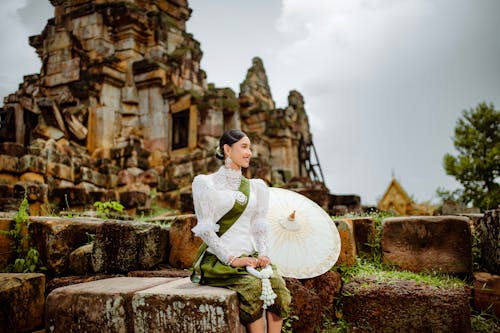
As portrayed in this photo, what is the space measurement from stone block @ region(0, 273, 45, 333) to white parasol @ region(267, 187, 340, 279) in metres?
2.07

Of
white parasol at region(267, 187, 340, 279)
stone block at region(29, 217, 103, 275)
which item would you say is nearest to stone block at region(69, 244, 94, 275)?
stone block at region(29, 217, 103, 275)

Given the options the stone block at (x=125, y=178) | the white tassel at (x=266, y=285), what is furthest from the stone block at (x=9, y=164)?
the white tassel at (x=266, y=285)

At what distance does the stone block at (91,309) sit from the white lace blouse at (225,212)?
56 cm

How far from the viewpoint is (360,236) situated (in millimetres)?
4594

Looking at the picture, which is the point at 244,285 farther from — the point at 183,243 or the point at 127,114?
the point at 127,114

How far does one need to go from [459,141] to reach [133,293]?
1862 centimetres

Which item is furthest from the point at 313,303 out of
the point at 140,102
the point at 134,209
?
the point at 140,102

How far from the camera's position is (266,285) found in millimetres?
2441

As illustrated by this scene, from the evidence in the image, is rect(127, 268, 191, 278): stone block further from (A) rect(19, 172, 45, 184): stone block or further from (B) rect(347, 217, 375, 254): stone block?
(A) rect(19, 172, 45, 184): stone block

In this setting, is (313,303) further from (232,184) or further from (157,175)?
(157,175)

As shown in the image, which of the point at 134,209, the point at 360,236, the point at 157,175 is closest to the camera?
the point at 360,236

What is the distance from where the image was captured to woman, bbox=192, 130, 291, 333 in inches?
95.0

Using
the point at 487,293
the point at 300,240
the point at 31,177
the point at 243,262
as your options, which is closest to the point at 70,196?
the point at 31,177

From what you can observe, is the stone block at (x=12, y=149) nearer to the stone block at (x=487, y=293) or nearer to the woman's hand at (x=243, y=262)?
the woman's hand at (x=243, y=262)
